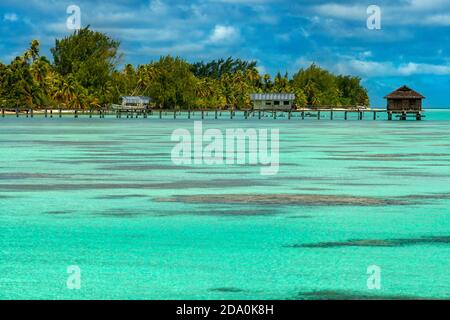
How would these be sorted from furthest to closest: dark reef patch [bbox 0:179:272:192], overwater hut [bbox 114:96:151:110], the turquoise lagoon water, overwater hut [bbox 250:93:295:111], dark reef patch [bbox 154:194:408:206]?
overwater hut [bbox 250:93:295:111] < overwater hut [bbox 114:96:151:110] < dark reef patch [bbox 0:179:272:192] < dark reef patch [bbox 154:194:408:206] < the turquoise lagoon water

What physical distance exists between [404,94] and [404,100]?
0.87 m

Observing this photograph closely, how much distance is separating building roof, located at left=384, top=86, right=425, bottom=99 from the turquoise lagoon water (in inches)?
3543

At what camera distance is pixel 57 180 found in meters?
24.5

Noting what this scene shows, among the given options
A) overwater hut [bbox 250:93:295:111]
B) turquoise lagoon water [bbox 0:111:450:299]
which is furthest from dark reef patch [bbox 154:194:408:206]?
overwater hut [bbox 250:93:295:111]

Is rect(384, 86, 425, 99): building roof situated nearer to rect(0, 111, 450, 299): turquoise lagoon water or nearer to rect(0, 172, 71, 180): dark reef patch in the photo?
rect(0, 111, 450, 299): turquoise lagoon water

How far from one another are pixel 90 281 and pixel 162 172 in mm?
15769

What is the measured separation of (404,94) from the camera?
116875 millimetres

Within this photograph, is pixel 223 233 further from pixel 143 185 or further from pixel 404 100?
pixel 404 100

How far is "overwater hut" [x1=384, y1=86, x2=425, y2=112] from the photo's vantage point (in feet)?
382

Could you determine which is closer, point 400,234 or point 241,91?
point 400,234

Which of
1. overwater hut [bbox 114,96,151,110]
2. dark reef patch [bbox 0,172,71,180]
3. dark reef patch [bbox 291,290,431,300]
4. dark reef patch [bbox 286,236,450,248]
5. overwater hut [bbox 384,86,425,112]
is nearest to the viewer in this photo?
dark reef patch [bbox 291,290,431,300]

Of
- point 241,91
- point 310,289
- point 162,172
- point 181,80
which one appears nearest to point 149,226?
point 310,289

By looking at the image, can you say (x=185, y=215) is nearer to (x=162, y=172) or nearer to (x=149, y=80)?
(x=162, y=172)

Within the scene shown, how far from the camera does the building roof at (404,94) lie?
11638 cm
